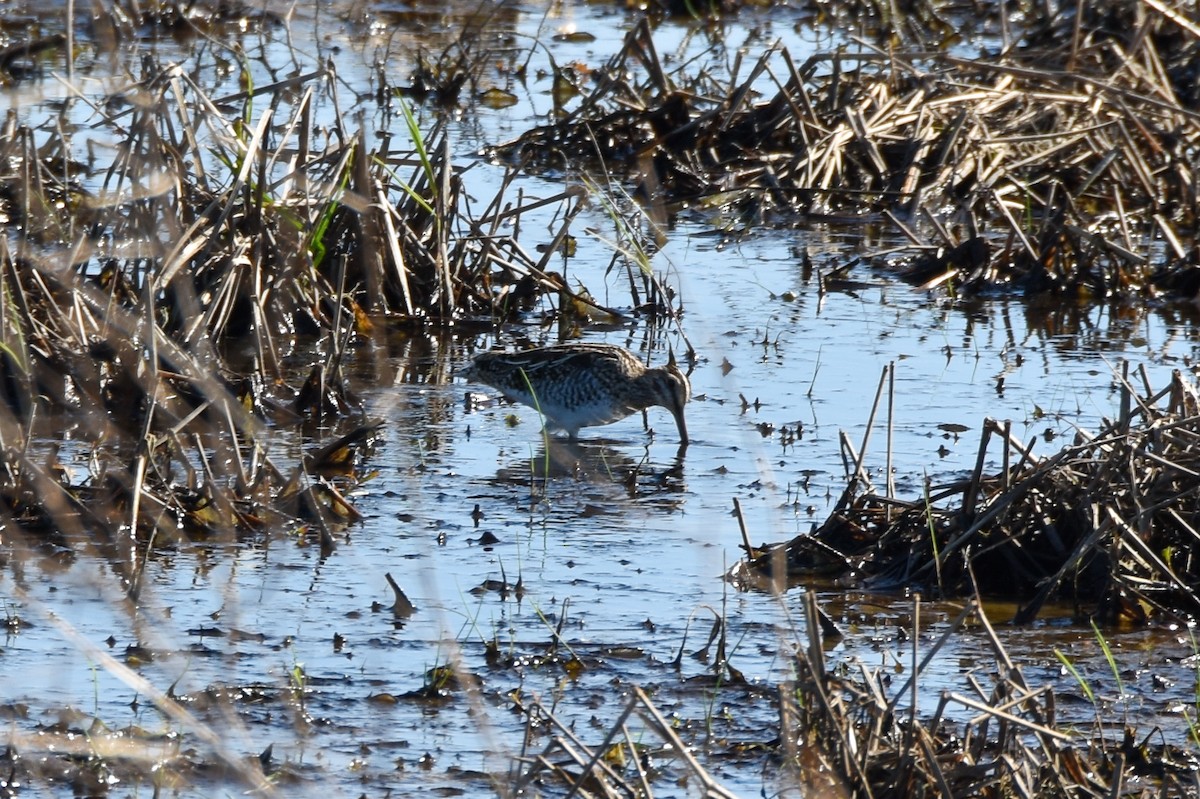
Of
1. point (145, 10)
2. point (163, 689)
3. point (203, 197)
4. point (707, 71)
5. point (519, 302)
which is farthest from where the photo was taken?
point (145, 10)

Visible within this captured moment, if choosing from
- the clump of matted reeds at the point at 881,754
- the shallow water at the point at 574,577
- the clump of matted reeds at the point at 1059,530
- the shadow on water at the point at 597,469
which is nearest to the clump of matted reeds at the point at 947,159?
the shallow water at the point at 574,577

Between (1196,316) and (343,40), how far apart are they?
366 inches

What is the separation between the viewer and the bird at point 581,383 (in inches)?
321

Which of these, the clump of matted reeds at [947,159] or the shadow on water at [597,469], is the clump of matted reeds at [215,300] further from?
the clump of matted reeds at [947,159]

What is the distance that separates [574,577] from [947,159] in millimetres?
6494

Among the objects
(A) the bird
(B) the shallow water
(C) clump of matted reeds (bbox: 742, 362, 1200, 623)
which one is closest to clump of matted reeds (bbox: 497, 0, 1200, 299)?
(B) the shallow water

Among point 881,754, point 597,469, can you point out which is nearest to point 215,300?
point 597,469

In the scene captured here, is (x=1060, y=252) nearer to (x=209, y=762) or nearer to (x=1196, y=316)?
(x=1196, y=316)

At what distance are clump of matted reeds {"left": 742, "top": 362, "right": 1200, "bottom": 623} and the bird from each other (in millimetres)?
1801

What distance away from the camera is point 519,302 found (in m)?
9.91

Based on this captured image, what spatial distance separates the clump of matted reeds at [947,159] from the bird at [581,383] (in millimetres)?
2941

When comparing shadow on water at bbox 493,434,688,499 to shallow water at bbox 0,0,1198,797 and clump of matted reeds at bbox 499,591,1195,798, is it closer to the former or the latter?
shallow water at bbox 0,0,1198,797

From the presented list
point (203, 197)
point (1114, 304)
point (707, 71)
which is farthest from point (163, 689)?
point (707, 71)

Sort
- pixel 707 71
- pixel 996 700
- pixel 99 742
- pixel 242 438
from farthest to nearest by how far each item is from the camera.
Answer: pixel 707 71, pixel 242 438, pixel 99 742, pixel 996 700
